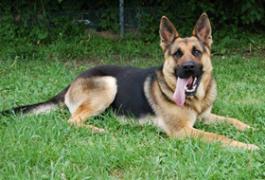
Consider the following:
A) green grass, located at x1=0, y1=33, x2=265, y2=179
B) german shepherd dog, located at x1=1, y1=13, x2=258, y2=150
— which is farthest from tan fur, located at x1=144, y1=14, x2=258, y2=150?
green grass, located at x1=0, y1=33, x2=265, y2=179

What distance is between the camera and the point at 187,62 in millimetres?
4668

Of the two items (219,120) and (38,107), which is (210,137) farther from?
(38,107)

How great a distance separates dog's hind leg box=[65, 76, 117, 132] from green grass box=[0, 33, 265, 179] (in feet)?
0.37

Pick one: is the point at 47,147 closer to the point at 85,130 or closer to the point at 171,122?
the point at 85,130

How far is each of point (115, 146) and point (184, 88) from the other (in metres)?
A: 1.05

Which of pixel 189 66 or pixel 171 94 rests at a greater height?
pixel 189 66

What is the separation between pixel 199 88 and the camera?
4910mm

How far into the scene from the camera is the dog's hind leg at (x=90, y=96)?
17.1 feet

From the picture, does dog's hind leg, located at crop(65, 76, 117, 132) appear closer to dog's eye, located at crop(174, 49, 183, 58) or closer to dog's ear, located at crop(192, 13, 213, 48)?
dog's eye, located at crop(174, 49, 183, 58)

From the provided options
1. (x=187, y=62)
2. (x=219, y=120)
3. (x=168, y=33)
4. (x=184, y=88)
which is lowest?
(x=219, y=120)

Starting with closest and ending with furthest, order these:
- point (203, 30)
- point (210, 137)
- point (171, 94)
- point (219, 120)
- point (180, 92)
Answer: point (210, 137), point (180, 92), point (171, 94), point (203, 30), point (219, 120)

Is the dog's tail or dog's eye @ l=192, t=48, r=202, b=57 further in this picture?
the dog's tail

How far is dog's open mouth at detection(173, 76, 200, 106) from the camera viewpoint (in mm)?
4773

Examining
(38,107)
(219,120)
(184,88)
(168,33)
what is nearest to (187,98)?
(184,88)
